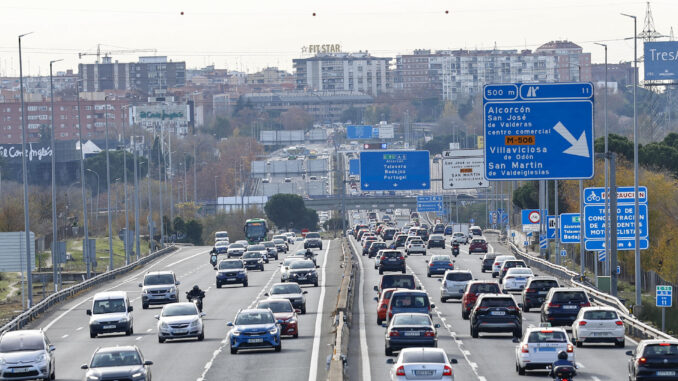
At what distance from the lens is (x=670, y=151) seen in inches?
4053

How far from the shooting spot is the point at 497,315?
40.0 m

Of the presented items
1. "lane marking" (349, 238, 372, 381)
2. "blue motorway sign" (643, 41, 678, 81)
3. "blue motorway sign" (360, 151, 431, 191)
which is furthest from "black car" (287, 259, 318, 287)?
"blue motorway sign" (643, 41, 678, 81)

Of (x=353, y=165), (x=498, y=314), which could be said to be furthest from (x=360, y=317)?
(x=353, y=165)

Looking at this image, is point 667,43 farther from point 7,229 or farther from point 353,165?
point 7,229

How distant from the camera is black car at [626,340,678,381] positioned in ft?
88.7

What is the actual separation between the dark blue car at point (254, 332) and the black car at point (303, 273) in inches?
1124

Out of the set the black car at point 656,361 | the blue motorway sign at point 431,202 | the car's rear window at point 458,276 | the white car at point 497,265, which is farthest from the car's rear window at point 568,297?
the blue motorway sign at point 431,202

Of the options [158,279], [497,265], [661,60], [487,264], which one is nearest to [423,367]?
[158,279]

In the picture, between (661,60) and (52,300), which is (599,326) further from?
(661,60)

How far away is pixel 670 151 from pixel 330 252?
26773mm

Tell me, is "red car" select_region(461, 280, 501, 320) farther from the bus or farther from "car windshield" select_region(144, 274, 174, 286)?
the bus

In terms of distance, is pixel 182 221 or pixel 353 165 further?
pixel 182 221

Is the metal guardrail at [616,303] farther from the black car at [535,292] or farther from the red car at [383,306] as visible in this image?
the red car at [383,306]

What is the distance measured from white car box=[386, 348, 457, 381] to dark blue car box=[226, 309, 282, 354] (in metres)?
10.7
